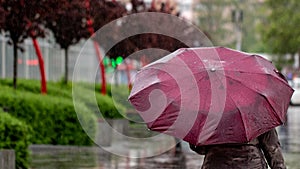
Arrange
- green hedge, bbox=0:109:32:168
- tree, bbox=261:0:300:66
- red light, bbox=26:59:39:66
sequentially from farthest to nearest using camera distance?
tree, bbox=261:0:300:66 → red light, bbox=26:59:39:66 → green hedge, bbox=0:109:32:168

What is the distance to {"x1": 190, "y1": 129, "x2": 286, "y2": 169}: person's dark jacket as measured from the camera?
661 centimetres

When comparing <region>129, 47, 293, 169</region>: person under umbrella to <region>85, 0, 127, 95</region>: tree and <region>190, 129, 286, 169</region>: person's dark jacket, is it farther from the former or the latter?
<region>85, 0, 127, 95</region>: tree

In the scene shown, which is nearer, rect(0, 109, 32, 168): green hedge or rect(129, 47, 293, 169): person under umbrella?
rect(129, 47, 293, 169): person under umbrella

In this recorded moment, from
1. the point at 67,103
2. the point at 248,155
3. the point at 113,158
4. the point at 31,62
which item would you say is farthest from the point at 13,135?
the point at 31,62

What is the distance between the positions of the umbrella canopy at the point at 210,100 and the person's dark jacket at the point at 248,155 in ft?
0.62

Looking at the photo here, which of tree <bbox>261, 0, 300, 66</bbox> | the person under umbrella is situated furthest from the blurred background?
tree <bbox>261, 0, 300, 66</bbox>

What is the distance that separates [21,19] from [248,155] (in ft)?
37.8

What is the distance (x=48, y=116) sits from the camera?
60.8 ft

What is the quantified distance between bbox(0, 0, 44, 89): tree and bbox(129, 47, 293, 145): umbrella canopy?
32.0ft

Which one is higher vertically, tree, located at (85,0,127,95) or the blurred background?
tree, located at (85,0,127,95)

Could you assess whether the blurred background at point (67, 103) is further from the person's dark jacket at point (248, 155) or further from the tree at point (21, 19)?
the person's dark jacket at point (248, 155)

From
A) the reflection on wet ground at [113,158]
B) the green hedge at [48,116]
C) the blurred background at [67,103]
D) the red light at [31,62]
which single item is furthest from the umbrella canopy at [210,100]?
the red light at [31,62]

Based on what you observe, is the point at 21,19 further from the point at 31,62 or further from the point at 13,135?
the point at 31,62

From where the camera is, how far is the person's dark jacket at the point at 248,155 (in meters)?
6.61
